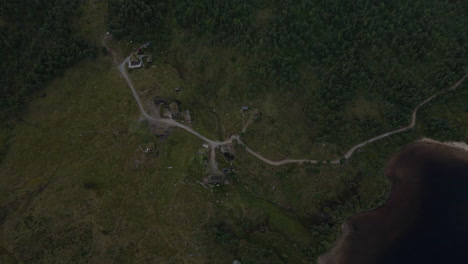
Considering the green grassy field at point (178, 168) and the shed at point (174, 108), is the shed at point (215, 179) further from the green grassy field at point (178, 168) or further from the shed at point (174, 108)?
the shed at point (174, 108)

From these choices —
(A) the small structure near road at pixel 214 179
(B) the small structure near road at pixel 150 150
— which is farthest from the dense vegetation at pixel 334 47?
(A) the small structure near road at pixel 214 179

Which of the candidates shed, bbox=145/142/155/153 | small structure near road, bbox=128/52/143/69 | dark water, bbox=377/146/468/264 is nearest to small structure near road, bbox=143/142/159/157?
shed, bbox=145/142/155/153

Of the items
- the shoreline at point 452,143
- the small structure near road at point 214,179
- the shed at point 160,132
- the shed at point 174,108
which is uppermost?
the shed at point 174,108

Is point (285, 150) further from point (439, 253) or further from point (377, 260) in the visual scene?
point (439, 253)

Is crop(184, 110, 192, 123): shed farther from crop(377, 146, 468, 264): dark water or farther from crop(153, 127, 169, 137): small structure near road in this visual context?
crop(377, 146, 468, 264): dark water

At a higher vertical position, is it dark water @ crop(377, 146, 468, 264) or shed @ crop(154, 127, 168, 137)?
shed @ crop(154, 127, 168, 137)

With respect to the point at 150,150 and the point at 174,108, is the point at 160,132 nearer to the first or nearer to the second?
the point at 150,150
